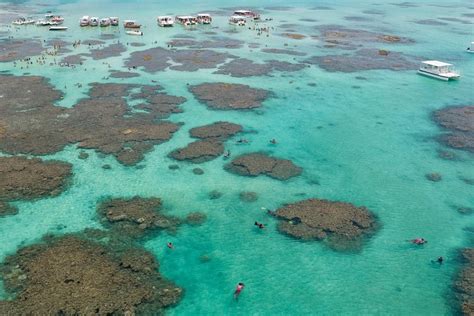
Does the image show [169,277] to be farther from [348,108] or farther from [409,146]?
[348,108]

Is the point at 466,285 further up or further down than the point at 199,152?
further down

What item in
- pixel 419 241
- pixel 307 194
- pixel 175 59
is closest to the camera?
pixel 419 241

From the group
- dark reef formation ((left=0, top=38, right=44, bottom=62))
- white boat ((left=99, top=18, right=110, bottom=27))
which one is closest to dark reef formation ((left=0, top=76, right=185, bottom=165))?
dark reef formation ((left=0, top=38, right=44, bottom=62))

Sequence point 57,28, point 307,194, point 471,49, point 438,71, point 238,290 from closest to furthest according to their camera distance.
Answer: point 238,290 < point 307,194 < point 438,71 < point 471,49 < point 57,28

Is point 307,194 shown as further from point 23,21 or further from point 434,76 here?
point 23,21

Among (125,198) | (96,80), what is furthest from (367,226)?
(96,80)

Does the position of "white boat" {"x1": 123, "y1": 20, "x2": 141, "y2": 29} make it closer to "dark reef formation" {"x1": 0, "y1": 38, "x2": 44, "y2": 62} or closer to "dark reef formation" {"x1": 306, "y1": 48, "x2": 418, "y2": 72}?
"dark reef formation" {"x1": 0, "y1": 38, "x2": 44, "y2": 62}

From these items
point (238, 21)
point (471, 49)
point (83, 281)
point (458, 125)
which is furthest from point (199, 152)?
point (471, 49)
